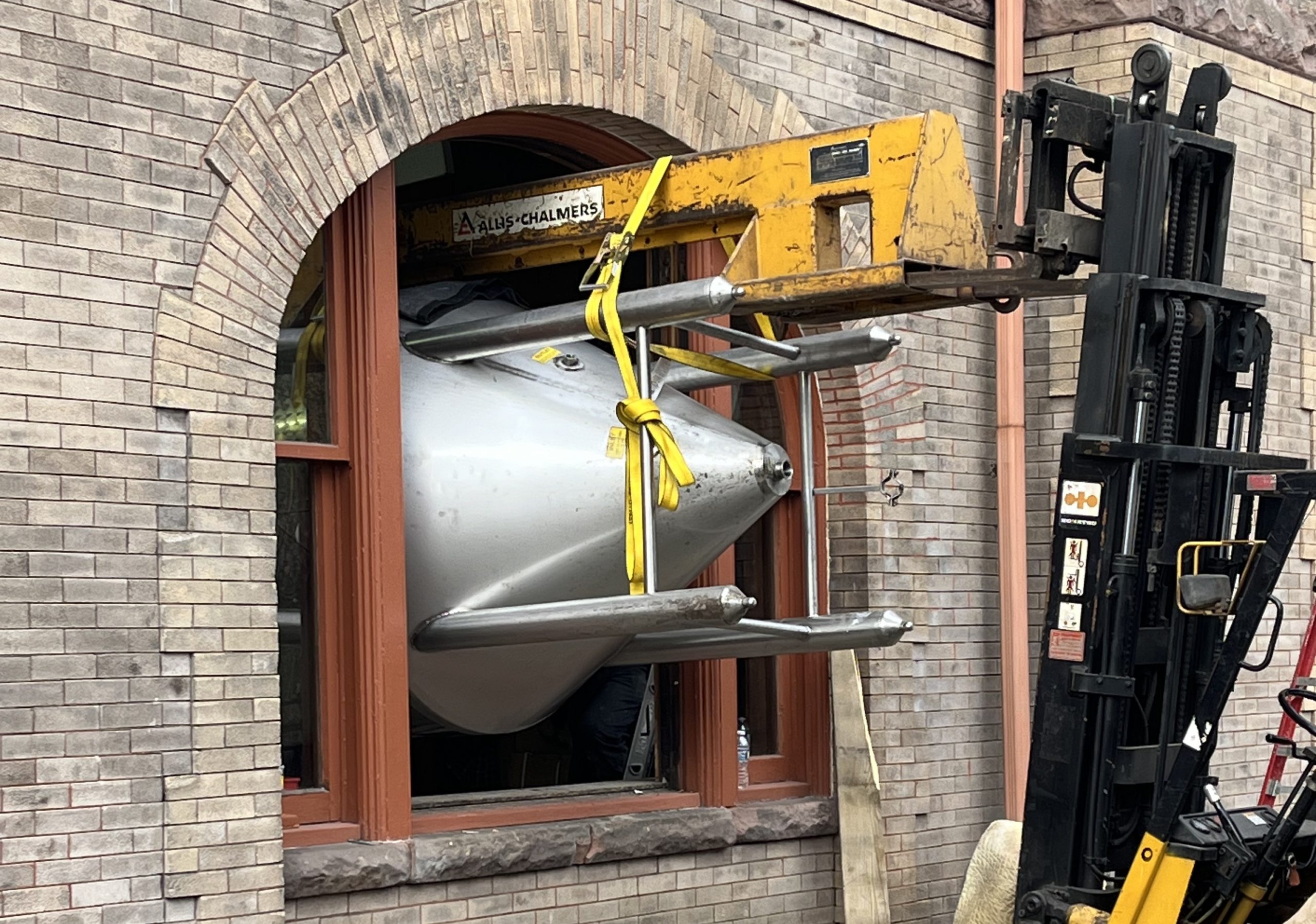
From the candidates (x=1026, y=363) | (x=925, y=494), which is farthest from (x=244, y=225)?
(x=1026, y=363)

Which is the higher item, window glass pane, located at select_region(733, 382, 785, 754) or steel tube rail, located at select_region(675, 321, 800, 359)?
steel tube rail, located at select_region(675, 321, 800, 359)

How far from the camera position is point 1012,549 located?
10219 millimetres

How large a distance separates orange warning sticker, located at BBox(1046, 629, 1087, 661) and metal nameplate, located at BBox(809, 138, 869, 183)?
1830 mm

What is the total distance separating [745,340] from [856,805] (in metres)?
2.94

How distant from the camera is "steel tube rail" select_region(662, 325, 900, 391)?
7641 mm

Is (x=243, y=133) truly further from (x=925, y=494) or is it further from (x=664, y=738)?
(x=925, y=494)

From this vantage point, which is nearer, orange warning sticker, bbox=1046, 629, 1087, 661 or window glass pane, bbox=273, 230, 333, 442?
orange warning sticker, bbox=1046, 629, 1087, 661

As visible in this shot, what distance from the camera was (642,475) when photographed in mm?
6875

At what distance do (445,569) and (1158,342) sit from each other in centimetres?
293

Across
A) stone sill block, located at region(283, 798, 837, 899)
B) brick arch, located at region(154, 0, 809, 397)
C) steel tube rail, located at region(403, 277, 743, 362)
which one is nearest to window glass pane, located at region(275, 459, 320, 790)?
stone sill block, located at region(283, 798, 837, 899)

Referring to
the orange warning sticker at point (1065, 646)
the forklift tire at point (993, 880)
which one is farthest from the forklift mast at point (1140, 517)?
the forklift tire at point (993, 880)

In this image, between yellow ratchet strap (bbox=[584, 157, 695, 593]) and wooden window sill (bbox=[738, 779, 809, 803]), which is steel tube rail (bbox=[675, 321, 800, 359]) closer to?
yellow ratchet strap (bbox=[584, 157, 695, 593])

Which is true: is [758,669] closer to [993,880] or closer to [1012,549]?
[1012,549]

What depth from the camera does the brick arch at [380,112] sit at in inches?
264
